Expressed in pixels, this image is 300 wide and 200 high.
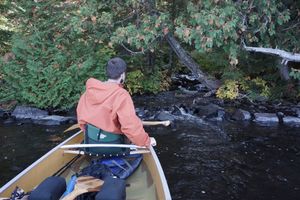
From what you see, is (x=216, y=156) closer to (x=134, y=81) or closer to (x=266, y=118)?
(x=266, y=118)

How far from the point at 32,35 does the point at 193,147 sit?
6.15 m

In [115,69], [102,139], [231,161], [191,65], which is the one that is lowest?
[231,161]

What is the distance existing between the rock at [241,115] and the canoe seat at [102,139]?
664 cm

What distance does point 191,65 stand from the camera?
1367 cm

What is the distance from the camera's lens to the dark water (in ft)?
22.7

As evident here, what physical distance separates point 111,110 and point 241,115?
7242 mm

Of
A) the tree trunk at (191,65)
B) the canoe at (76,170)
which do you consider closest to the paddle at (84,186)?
the canoe at (76,170)

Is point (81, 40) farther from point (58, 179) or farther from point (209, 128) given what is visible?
point (58, 179)

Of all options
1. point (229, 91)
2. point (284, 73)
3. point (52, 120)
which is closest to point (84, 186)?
point (52, 120)

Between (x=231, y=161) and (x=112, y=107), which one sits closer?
(x=112, y=107)

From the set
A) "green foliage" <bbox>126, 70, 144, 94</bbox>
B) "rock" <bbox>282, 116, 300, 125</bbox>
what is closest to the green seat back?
"rock" <bbox>282, 116, 300, 125</bbox>

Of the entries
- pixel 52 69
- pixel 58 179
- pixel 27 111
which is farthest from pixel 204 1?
pixel 58 179

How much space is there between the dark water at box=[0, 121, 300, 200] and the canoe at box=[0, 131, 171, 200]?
4.47 ft

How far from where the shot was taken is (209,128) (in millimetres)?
10414
